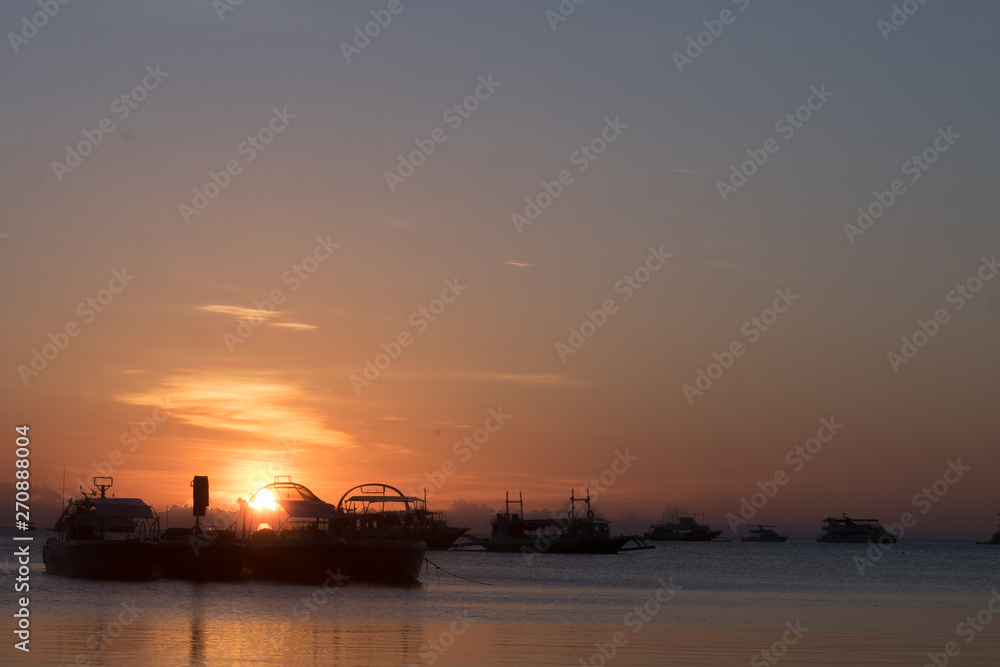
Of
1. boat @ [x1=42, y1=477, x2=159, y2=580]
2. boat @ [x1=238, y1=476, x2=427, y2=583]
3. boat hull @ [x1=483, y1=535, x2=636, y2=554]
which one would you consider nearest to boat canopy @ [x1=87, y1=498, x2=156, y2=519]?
boat @ [x1=42, y1=477, x2=159, y2=580]

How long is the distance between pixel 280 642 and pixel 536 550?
401ft

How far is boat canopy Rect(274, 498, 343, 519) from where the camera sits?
3103 inches

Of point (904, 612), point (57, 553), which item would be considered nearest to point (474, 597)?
point (904, 612)

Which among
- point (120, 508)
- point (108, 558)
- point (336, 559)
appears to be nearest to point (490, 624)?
point (336, 559)

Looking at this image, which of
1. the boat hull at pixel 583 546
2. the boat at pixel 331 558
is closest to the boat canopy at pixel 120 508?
the boat at pixel 331 558

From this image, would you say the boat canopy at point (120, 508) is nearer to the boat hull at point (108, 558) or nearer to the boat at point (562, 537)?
the boat hull at point (108, 558)

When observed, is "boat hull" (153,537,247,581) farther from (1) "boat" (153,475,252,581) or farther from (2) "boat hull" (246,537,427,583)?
(2) "boat hull" (246,537,427,583)

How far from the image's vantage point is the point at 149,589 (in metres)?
65.9

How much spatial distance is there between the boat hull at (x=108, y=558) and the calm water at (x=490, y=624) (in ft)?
5.06

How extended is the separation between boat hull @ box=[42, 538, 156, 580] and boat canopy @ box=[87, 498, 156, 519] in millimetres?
2487

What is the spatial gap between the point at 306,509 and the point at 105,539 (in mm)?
14742

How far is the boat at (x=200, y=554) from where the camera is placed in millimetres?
71938

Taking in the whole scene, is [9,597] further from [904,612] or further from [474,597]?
[904,612]

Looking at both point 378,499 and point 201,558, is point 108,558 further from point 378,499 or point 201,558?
point 378,499
